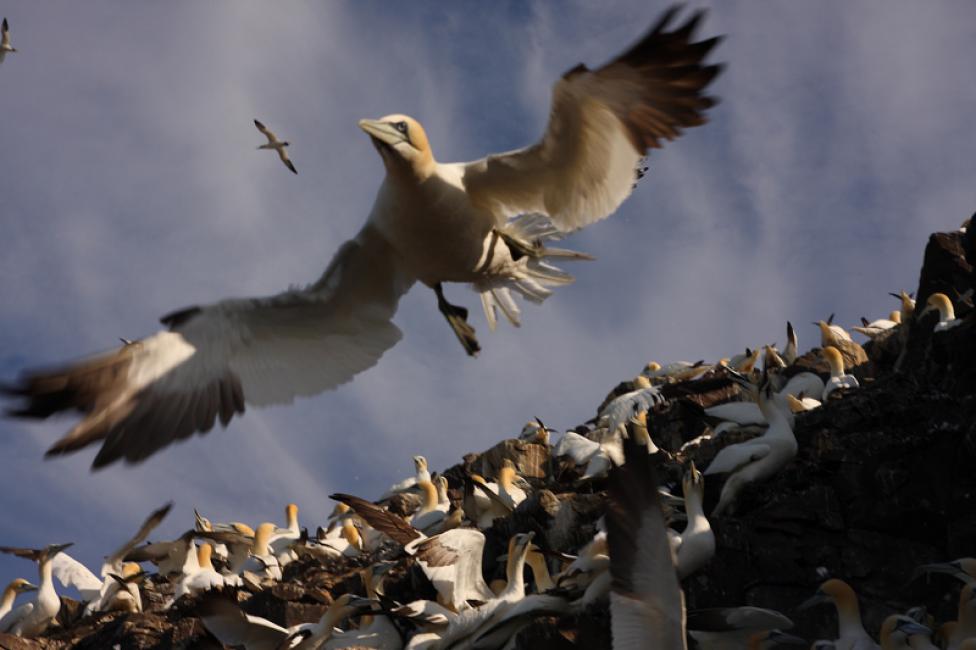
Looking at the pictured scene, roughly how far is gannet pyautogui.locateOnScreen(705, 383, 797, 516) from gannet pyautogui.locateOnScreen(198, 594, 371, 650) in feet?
8.92

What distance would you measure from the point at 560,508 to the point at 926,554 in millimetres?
2918

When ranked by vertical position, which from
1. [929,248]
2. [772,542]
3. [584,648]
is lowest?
[584,648]

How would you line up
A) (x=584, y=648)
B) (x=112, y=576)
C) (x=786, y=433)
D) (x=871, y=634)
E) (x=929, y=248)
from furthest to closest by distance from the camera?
1. (x=929, y=248)
2. (x=112, y=576)
3. (x=786, y=433)
4. (x=871, y=634)
5. (x=584, y=648)

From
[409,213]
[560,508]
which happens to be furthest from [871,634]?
[409,213]

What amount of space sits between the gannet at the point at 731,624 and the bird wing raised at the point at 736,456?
5.59ft

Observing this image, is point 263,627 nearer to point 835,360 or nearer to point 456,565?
point 456,565

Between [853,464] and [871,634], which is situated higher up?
[853,464]

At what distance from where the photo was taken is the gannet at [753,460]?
9.51 metres

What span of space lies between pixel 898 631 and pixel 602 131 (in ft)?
10.8

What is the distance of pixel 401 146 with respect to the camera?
7738mm

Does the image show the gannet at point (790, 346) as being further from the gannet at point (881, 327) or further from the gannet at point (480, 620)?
the gannet at point (480, 620)

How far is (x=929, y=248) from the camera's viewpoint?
15195 millimetres

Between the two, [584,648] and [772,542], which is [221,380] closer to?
[584,648]

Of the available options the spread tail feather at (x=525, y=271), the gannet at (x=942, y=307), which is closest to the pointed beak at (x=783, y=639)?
the spread tail feather at (x=525, y=271)
